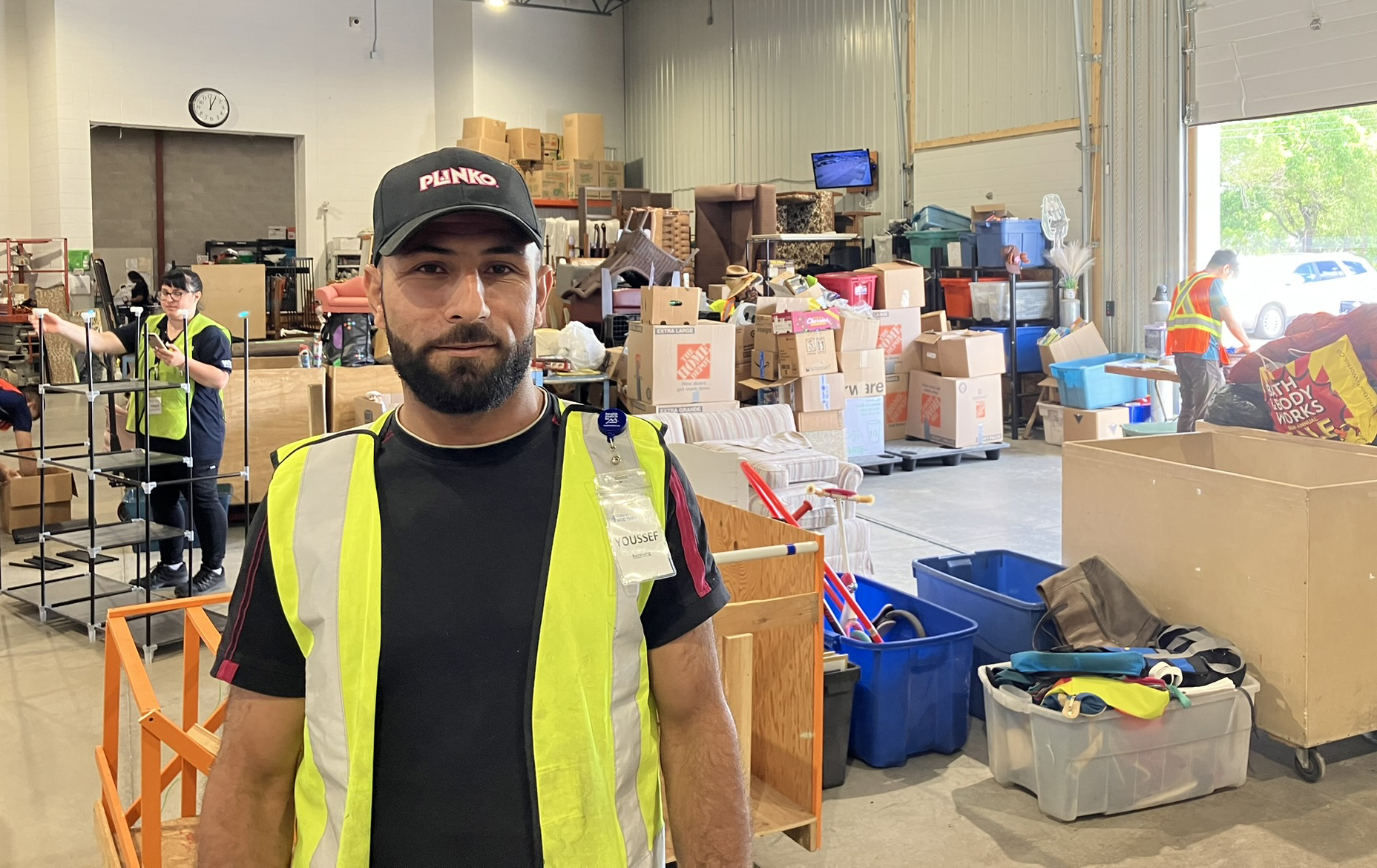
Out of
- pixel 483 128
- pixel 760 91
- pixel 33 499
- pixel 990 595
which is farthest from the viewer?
pixel 483 128

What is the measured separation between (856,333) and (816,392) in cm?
63

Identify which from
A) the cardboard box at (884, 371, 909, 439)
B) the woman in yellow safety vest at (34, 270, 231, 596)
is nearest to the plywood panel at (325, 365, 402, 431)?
the woman in yellow safety vest at (34, 270, 231, 596)

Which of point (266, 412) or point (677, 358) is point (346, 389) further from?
point (677, 358)

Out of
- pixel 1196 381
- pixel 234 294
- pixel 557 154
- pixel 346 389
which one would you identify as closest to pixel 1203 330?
pixel 1196 381

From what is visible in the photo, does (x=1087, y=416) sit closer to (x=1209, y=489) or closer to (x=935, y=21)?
(x=935, y=21)

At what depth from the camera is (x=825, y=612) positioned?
366 cm

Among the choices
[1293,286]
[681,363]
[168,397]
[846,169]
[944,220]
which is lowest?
[168,397]

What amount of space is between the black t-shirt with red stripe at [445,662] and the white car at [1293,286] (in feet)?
29.4

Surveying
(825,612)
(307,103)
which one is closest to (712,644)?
(825,612)

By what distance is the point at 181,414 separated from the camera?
17.5ft

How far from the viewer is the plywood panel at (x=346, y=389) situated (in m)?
6.89

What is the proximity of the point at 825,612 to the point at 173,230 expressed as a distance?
1419 cm

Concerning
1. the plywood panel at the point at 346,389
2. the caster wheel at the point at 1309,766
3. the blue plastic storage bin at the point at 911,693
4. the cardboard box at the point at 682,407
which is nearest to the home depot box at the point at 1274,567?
the caster wheel at the point at 1309,766

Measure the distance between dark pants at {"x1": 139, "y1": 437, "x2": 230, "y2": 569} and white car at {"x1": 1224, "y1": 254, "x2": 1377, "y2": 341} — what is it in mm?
7266
